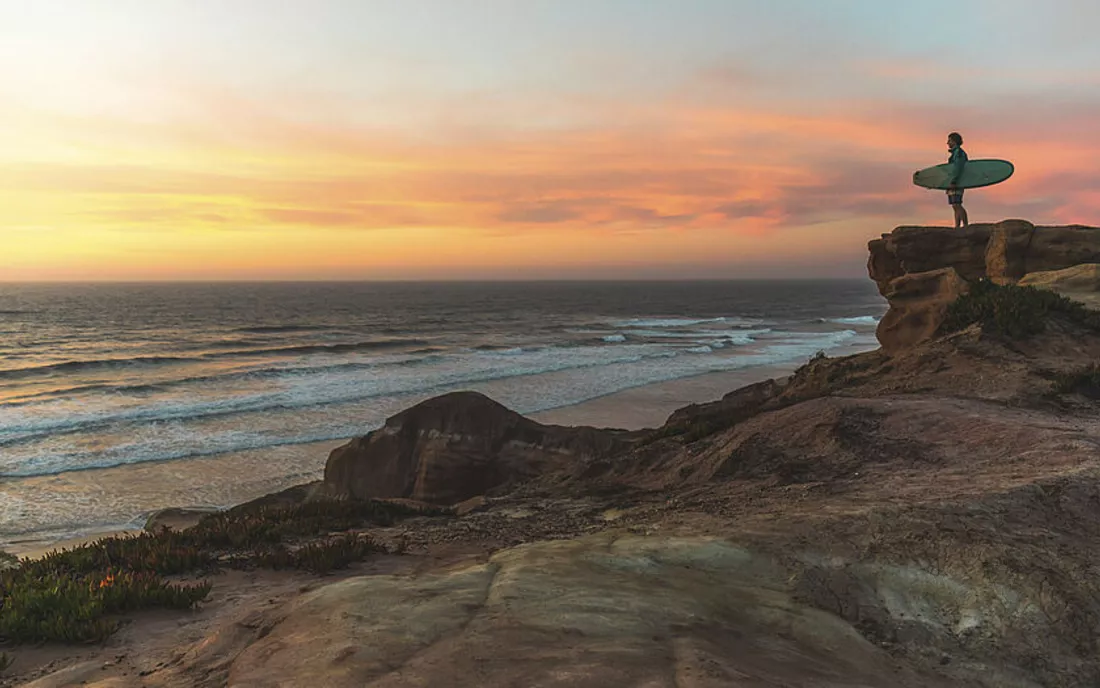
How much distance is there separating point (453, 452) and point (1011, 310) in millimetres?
11230

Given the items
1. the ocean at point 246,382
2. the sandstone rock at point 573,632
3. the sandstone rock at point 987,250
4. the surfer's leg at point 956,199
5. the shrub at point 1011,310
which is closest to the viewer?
the sandstone rock at point 573,632

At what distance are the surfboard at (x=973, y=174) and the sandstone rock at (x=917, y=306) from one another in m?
2.11

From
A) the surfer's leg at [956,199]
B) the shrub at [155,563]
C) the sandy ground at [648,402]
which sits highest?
the surfer's leg at [956,199]

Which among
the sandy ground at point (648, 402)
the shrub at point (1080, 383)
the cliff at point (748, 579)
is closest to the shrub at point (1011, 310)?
the cliff at point (748, 579)

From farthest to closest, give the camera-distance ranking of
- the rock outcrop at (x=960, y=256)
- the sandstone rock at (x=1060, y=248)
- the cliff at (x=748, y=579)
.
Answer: the sandstone rock at (x=1060, y=248) < the rock outcrop at (x=960, y=256) < the cliff at (x=748, y=579)

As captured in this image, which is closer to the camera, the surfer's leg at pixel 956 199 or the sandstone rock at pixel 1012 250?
the surfer's leg at pixel 956 199

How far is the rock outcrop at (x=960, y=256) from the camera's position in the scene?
13852 millimetres

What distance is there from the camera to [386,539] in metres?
6.92

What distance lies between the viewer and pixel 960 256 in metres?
16.5

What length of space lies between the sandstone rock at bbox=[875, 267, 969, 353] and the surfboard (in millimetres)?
2109

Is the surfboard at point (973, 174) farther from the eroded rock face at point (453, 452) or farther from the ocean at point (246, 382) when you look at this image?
the ocean at point (246, 382)

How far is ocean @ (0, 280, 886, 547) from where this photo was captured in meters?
17.8

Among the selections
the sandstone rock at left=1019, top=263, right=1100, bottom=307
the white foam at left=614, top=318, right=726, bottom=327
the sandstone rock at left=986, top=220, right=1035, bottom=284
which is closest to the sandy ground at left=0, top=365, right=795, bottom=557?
the sandstone rock at left=986, top=220, right=1035, bottom=284

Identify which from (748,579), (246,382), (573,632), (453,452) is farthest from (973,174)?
(246,382)
